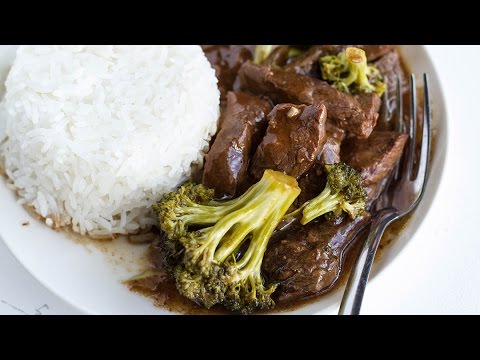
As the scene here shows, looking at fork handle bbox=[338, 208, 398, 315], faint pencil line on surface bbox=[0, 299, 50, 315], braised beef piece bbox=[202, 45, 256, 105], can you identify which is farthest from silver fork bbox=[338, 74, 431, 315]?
faint pencil line on surface bbox=[0, 299, 50, 315]

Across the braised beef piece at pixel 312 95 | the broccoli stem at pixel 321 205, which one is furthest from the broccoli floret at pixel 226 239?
the braised beef piece at pixel 312 95

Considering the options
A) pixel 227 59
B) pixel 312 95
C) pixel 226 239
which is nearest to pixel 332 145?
pixel 312 95

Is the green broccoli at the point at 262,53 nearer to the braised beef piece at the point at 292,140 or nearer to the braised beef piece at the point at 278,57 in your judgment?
the braised beef piece at the point at 278,57

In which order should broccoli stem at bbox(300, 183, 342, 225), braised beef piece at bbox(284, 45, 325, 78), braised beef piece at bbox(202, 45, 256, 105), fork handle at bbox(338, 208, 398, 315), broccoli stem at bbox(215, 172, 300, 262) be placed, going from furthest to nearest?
braised beef piece at bbox(202, 45, 256, 105) → braised beef piece at bbox(284, 45, 325, 78) → broccoli stem at bbox(300, 183, 342, 225) → broccoli stem at bbox(215, 172, 300, 262) → fork handle at bbox(338, 208, 398, 315)

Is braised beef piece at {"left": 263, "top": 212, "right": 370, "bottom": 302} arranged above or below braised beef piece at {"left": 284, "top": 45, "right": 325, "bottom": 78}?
below

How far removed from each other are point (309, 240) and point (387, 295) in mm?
702

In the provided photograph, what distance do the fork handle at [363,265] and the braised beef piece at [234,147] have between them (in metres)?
0.92

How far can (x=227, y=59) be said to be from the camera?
5.19m

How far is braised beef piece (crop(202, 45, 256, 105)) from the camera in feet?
16.6

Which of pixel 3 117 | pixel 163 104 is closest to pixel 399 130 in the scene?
pixel 163 104

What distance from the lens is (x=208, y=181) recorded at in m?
4.28

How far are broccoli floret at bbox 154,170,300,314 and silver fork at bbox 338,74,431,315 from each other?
531 mm

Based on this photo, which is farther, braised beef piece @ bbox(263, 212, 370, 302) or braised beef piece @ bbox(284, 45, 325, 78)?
braised beef piece @ bbox(284, 45, 325, 78)

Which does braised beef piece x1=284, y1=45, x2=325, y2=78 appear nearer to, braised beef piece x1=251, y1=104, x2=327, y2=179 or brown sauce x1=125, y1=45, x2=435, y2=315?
braised beef piece x1=251, y1=104, x2=327, y2=179
